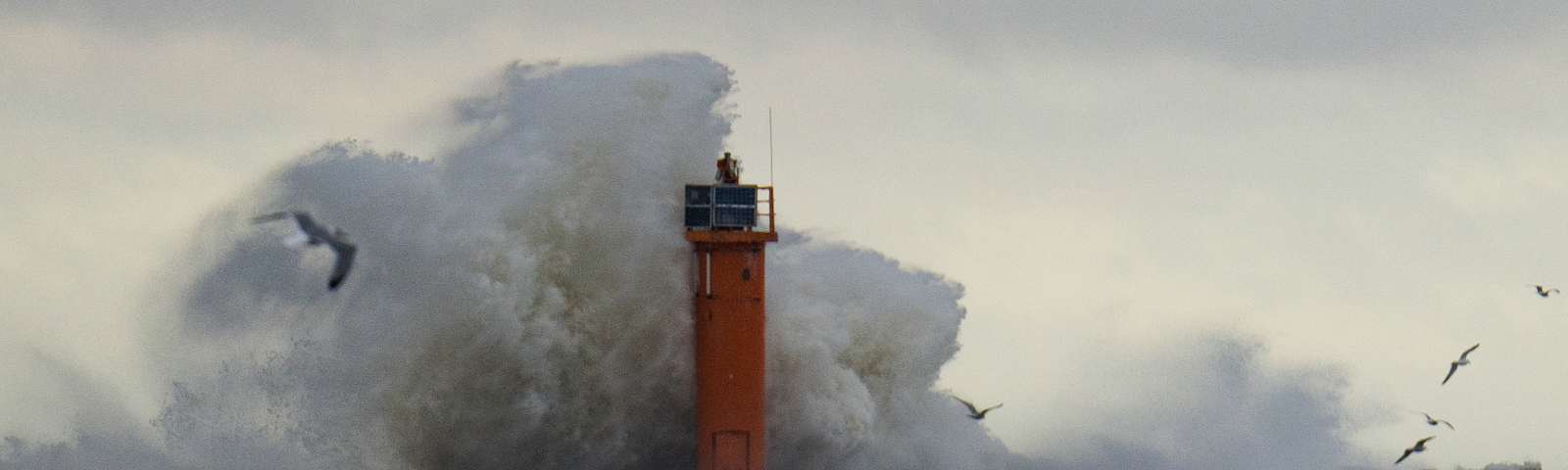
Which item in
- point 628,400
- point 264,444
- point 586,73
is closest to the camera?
point 264,444

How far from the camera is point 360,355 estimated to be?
48.4 meters

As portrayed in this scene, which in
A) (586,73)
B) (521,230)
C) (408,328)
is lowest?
(408,328)

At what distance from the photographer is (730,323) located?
158 ft

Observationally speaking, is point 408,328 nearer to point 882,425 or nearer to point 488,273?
point 488,273

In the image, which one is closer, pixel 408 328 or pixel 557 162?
pixel 408 328

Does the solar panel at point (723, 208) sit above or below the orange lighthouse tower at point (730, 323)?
above

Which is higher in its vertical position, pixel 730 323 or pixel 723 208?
pixel 723 208

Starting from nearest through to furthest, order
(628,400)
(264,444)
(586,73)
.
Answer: (264,444)
(628,400)
(586,73)

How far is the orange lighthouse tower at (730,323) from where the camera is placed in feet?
158

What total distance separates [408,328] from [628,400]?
21.5ft

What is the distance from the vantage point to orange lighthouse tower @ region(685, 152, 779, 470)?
4819 cm

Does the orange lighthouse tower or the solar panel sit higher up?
the solar panel

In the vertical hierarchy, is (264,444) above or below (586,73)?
below

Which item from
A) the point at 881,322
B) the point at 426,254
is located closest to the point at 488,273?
the point at 426,254
